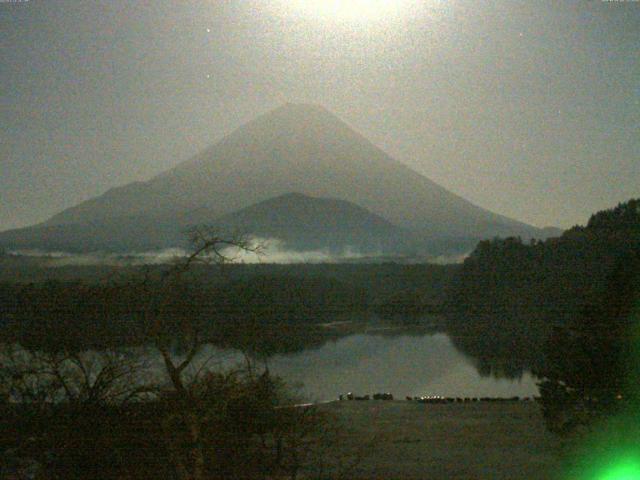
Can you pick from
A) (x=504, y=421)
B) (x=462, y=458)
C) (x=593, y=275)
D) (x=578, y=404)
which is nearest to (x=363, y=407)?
(x=504, y=421)

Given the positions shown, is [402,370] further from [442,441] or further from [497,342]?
[442,441]

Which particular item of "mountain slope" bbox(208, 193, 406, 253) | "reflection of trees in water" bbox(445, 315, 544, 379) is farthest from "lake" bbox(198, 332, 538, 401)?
"mountain slope" bbox(208, 193, 406, 253)

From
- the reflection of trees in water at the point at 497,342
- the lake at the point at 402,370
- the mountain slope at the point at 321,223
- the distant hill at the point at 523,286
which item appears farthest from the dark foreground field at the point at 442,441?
the mountain slope at the point at 321,223

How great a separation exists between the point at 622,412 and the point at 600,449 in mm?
469

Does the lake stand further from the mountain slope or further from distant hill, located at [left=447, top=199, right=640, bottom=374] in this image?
the mountain slope

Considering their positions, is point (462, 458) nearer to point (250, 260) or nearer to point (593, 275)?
point (250, 260)

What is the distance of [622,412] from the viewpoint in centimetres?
664

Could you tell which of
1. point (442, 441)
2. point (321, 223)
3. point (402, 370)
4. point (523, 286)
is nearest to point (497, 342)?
point (523, 286)

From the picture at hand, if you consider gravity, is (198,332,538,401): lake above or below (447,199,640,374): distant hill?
below

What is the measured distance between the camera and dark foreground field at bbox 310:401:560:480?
25.0 feet

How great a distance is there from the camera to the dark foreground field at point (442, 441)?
763cm

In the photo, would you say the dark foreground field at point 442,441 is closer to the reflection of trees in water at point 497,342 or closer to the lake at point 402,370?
the lake at point 402,370

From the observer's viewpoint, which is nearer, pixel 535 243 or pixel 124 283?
pixel 124 283

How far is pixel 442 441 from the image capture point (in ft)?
32.9
